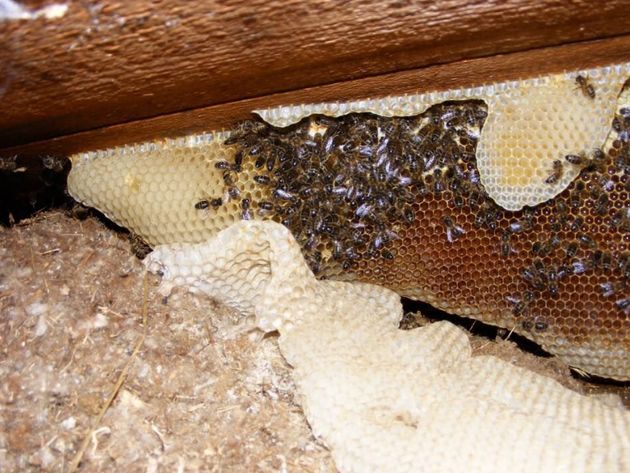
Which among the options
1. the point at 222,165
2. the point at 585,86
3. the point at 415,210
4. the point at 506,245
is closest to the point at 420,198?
the point at 415,210

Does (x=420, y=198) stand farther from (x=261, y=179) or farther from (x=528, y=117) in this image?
(x=261, y=179)

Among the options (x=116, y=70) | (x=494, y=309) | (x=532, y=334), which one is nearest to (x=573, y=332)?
(x=532, y=334)

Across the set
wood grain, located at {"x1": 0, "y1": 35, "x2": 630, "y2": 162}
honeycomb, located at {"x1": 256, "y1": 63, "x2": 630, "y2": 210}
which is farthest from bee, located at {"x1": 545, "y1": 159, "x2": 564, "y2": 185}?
wood grain, located at {"x1": 0, "y1": 35, "x2": 630, "y2": 162}

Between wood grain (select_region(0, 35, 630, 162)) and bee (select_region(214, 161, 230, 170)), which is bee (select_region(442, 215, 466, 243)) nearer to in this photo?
wood grain (select_region(0, 35, 630, 162))

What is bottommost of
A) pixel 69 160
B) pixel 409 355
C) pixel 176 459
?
pixel 176 459

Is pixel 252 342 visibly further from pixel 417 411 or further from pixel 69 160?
pixel 69 160

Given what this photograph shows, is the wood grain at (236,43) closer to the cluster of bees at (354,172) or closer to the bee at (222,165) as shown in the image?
the cluster of bees at (354,172)

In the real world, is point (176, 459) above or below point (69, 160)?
below
